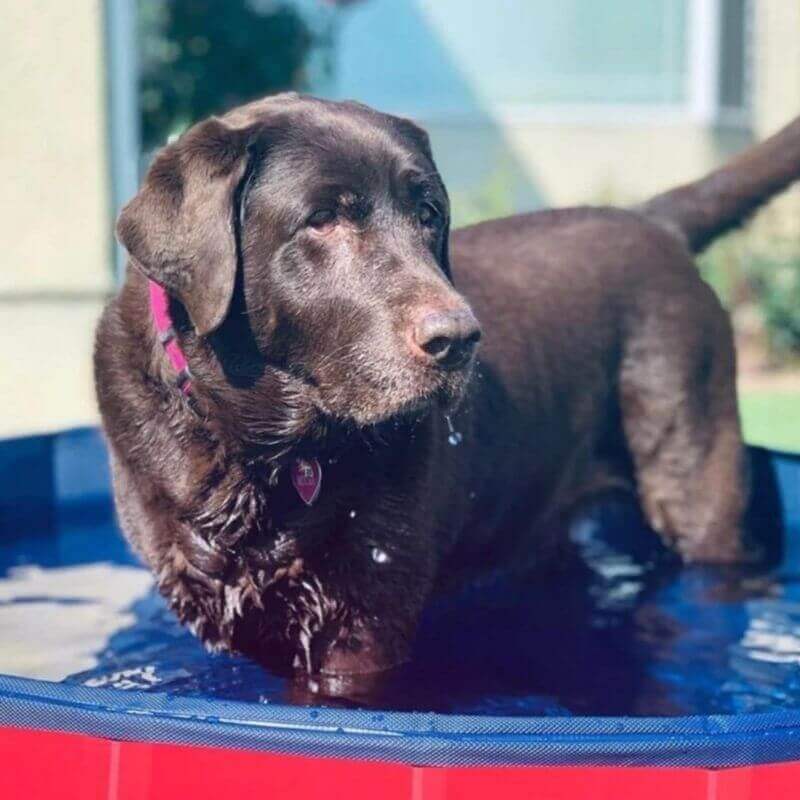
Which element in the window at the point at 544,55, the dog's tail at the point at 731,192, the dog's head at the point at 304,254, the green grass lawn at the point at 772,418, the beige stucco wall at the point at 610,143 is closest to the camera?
the dog's head at the point at 304,254

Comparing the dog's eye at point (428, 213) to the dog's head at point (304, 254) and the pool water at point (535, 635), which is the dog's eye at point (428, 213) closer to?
the dog's head at point (304, 254)

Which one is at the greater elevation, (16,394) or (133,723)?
(133,723)

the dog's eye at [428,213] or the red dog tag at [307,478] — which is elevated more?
the dog's eye at [428,213]

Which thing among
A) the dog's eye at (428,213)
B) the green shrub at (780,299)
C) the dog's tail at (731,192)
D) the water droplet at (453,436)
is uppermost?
the dog's eye at (428,213)

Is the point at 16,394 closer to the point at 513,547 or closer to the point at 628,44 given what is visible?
the point at 513,547

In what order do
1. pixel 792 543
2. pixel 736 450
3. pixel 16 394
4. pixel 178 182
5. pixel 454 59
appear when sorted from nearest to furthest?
pixel 178 182 < pixel 736 450 < pixel 792 543 < pixel 16 394 < pixel 454 59

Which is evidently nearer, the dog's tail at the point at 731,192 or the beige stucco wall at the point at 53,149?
the dog's tail at the point at 731,192

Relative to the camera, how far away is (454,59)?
12977 millimetres

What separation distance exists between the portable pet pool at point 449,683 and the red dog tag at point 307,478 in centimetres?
46

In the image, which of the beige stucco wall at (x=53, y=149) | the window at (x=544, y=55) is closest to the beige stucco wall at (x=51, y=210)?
the beige stucco wall at (x=53, y=149)

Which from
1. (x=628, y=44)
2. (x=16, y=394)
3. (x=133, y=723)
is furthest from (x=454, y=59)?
(x=133, y=723)

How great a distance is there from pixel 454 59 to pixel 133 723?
11.3m

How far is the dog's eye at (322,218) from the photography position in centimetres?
295

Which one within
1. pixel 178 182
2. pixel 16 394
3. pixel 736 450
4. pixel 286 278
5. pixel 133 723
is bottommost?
pixel 16 394
